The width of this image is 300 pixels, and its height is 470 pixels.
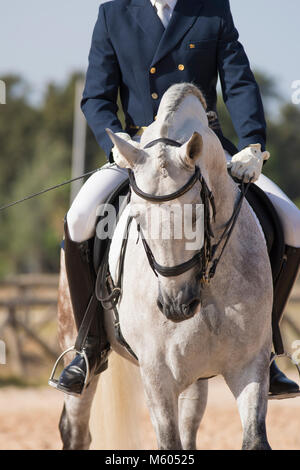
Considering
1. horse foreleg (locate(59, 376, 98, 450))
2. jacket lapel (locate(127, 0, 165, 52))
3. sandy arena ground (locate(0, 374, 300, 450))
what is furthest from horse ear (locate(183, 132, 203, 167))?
sandy arena ground (locate(0, 374, 300, 450))

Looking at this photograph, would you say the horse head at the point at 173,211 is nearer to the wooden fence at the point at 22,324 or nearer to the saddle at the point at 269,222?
the saddle at the point at 269,222

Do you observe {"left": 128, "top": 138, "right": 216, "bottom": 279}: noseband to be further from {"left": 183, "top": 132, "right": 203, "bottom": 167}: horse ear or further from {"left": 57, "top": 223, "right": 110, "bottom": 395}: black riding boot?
{"left": 57, "top": 223, "right": 110, "bottom": 395}: black riding boot

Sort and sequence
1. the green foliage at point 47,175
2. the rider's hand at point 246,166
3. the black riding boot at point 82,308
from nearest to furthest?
the rider's hand at point 246,166 → the black riding boot at point 82,308 → the green foliage at point 47,175

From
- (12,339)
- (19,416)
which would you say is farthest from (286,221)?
(12,339)

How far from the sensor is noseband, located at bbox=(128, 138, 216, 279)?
327cm

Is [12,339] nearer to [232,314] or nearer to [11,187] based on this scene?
[232,314]

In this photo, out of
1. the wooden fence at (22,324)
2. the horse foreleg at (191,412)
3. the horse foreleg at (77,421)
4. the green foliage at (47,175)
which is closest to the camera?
the horse foreleg at (191,412)

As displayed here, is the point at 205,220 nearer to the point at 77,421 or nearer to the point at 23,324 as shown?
the point at 77,421

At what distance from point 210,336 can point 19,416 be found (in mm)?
6653

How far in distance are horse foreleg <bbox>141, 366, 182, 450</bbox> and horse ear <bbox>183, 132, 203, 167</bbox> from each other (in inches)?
43.1

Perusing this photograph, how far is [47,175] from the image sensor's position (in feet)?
152

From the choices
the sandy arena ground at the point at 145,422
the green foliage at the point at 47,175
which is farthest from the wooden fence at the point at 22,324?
the green foliage at the point at 47,175

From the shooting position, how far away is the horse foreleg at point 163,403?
386 centimetres

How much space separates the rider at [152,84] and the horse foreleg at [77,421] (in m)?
0.72
